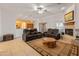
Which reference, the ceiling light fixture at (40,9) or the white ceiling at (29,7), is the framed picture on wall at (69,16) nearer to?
the white ceiling at (29,7)

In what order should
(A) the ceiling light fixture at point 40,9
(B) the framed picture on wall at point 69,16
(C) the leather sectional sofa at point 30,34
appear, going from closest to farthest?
(B) the framed picture on wall at point 69,16 < (A) the ceiling light fixture at point 40,9 < (C) the leather sectional sofa at point 30,34

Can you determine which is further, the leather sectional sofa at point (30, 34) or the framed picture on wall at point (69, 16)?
the leather sectional sofa at point (30, 34)

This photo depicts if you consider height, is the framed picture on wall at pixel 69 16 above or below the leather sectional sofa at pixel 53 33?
above

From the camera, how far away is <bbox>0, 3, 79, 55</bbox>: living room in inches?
85.7

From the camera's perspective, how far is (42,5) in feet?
7.36

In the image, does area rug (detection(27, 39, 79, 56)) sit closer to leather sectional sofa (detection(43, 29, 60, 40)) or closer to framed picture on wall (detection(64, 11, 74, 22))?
leather sectional sofa (detection(43, 29, 60, 40))

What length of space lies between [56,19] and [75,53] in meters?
0.96

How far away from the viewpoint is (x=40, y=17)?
7.70 ft

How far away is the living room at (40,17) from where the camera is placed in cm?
218

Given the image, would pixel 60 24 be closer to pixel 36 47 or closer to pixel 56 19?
pixel 56 19

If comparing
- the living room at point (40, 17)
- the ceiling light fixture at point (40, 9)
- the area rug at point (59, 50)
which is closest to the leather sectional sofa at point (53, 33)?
the living room at point (40, 17)

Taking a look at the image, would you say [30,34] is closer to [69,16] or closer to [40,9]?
[40,9]

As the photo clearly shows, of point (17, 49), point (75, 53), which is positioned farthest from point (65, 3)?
point (17, 49)

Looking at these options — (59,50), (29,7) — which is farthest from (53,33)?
(29,7)
